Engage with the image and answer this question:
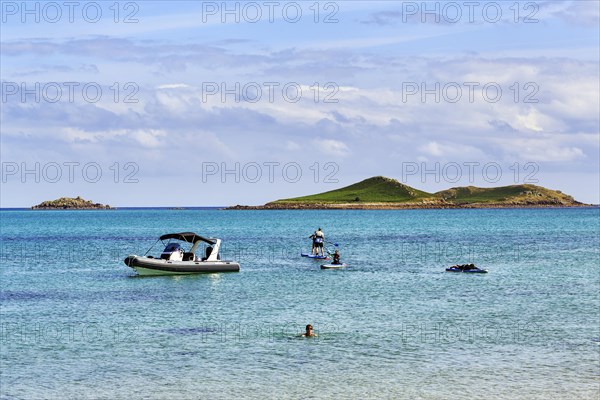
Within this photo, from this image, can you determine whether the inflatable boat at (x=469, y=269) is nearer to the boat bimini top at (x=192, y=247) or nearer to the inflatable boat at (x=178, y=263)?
the inflatable boat at (x=178, y=263)

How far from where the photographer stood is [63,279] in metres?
68.8

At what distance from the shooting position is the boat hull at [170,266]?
69.8m

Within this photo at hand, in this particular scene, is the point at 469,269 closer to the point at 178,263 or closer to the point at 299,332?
the point at 178,263

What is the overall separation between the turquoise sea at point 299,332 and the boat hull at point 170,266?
1.05m

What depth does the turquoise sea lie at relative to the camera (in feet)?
98.2

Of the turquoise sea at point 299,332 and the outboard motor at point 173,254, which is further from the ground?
the outboard motor at point 173,254

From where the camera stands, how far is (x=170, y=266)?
70.2 meters

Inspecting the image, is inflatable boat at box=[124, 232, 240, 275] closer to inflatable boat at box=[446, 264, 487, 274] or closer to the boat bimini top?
the boat bimini top

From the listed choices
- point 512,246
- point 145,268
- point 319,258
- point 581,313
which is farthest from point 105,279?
point 512,246

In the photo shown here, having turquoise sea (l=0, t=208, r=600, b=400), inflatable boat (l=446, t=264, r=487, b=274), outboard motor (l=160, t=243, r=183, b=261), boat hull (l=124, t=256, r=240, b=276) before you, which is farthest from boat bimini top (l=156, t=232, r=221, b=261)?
inflatable boat (l=446, t=264, r=487, b=274)

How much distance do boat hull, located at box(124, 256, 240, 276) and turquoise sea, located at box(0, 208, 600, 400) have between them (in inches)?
41.3

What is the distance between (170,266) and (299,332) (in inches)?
1253

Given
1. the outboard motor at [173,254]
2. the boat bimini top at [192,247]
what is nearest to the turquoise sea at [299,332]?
the boat bimini top at [192,247]

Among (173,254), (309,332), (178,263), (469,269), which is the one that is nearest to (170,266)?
(178,263)
